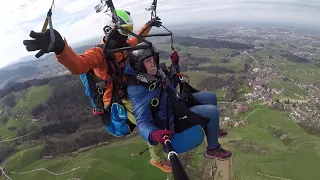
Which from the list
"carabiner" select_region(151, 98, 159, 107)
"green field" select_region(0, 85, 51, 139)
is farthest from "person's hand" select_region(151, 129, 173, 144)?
"green field" select_region(0, 85, 51, 139)

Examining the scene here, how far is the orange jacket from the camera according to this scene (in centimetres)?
337

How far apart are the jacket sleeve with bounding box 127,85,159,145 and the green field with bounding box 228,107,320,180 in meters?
39.8

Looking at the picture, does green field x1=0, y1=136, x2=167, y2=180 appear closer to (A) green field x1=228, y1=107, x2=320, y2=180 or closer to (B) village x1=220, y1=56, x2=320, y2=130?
(A) green field x1=228, y1=107, x2=320, y2=180

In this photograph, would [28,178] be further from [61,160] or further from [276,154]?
[276,154]

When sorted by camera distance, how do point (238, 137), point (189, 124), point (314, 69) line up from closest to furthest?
point (189, 124)
point (238, 137)
point (314, 69)

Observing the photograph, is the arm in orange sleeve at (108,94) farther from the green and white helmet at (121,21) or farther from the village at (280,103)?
the village at (280,103)

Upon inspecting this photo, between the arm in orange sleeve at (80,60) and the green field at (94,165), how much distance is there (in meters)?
39.8

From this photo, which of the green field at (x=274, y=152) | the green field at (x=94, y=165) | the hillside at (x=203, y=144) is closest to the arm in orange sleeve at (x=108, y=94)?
the hillside at (x=203, y=144)

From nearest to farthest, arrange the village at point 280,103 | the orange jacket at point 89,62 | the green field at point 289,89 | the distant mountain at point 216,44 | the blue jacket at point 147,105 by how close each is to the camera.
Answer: the orange jacket at point 89,62 → the blue jacket at point 147,105 → the village at point 280,103 → the green field at point 289,89 → the distant mountain at point 216,44

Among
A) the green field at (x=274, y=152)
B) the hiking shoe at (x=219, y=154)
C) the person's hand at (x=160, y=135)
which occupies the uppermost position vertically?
the person's hand at (x=160, y=135)

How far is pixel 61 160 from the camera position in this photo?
52.6 m

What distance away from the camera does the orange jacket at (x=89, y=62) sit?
337 cm

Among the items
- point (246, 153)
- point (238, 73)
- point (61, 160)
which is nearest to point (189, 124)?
point (246, 153)

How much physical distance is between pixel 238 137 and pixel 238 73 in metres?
52.9
